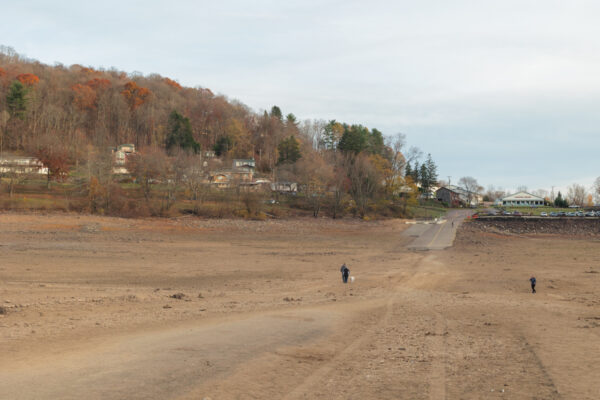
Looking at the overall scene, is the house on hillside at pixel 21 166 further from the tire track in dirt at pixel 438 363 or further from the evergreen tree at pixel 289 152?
the tire track in dirt at pixel 438 363

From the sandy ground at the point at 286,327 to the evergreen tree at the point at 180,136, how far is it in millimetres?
64743

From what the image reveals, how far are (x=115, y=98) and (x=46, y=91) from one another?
1585 cm

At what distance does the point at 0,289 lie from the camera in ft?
65.3

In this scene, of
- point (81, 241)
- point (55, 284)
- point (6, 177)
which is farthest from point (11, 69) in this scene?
point (55, 284)

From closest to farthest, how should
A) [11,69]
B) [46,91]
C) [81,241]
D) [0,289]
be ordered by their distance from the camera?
1. [0,289]
2. [81,241]
3. [46,91]
4. [11,69]

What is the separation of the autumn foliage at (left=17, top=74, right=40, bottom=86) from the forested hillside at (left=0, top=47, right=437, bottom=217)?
0.79ft

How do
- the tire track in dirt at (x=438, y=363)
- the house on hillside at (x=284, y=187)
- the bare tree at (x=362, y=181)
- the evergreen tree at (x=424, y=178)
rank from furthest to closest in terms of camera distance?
the evergreen tree at (x=424, y=178)
the house on hillside at (x=284, y=187)
the bare tree at (x=362, y=181)
the tire track in dirt at (x=438, y=363)

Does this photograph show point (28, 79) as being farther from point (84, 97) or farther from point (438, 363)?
point (438, 363)

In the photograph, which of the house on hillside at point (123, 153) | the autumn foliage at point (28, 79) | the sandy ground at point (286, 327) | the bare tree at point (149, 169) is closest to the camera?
the sandy ground at point (286, 327)

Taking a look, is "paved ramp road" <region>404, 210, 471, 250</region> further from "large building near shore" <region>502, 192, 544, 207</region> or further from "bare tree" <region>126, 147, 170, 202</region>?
"large building near shore" <region>502, 192, 544, 207</region>

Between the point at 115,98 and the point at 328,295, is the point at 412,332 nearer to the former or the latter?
the point at 328,295

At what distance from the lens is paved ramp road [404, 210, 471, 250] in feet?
165

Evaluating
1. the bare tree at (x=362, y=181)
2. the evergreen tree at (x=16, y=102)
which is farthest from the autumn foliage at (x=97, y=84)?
the bare tree at (x=362, y=181)

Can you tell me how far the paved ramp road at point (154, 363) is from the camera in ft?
32.4
